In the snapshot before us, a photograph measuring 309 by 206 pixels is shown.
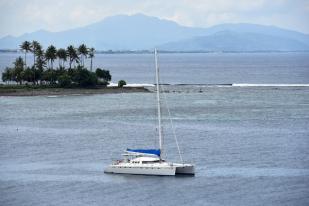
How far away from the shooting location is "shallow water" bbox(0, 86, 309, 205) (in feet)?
182

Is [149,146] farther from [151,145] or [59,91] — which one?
[59,91]

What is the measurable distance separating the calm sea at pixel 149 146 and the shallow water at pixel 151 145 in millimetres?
82

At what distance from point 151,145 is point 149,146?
0.72m

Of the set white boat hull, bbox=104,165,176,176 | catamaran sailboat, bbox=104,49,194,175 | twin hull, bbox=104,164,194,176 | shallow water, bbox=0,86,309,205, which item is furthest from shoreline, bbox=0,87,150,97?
twin hull, bbox=104,164,194,176

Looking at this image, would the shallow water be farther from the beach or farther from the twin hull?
the beach

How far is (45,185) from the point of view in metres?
58.8

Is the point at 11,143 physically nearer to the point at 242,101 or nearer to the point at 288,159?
the point at 288,159

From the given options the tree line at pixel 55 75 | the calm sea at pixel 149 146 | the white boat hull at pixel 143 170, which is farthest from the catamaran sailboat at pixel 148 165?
the tree line at pixel 55 75

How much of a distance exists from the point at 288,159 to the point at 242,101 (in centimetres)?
5386

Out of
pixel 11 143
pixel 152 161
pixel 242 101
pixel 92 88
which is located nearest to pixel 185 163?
pixel 152 161

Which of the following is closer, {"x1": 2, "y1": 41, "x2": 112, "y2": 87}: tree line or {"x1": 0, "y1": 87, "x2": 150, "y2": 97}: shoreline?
{"x1": 0, "y1": 87, "x2": 150, "y2": 97}: shoreline

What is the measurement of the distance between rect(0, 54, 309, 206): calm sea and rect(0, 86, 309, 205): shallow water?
82 millimetres

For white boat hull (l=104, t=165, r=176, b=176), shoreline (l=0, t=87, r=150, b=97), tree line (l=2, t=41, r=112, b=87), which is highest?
tree line (l=2, t=41, r=112, b=87)

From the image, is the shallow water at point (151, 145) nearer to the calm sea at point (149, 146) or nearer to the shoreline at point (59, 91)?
the calm sea at point (149, 146)
